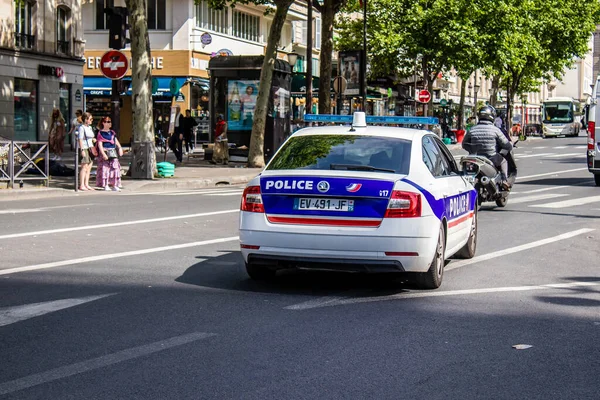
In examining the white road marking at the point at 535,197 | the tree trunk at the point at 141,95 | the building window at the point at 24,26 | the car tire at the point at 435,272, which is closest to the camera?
the car tire at the point at 435,272

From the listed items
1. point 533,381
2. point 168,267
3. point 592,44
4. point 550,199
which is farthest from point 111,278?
point 592,44

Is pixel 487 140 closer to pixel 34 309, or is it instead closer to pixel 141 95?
pixel 34 309

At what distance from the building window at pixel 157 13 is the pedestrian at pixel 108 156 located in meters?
32.5

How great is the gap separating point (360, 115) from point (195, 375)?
4.32m

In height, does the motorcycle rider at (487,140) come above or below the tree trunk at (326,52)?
below

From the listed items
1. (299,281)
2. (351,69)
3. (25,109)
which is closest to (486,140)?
(299,281)

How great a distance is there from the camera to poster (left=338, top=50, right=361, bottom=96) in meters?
39.4

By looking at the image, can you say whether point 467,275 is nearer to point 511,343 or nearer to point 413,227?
point 413,227

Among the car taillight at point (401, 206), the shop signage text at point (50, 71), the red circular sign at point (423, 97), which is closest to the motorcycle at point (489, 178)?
the car taillight at point (401, 206)

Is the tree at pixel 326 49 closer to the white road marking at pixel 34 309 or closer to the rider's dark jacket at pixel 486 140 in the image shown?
the rider's dark jacket at pixel 486 140

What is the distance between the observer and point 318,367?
6.11 m

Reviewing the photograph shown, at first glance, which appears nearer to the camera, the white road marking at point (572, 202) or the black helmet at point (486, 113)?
the black helmet at point (486, 113)

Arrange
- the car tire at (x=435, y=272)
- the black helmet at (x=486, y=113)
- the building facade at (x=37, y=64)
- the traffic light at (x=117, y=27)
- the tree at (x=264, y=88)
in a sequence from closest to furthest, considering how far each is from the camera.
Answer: the car tire at (x=435, y=272) < the black helmet at (x=486, y=113) < the traffic light at (x=117, y=27) < the tree at (x=264, y=88) < the building facade at (x=37, y=64)

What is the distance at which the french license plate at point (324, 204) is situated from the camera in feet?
28.2
